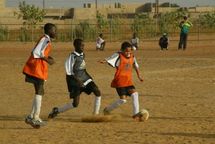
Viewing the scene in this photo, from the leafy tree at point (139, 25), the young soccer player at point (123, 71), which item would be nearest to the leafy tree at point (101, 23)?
the leafy tree at point (139, 25)

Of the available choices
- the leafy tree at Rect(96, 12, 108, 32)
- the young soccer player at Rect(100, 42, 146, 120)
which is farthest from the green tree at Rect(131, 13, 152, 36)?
the young soccer player at Rect(100, 42, 146, 120)

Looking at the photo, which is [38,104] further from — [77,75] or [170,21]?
[170,21]

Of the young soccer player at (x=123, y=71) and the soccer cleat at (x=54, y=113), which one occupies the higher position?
the young soccer player at (x=123, y=71)

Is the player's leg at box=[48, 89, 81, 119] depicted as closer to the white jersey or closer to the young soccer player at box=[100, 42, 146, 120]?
the white jersey

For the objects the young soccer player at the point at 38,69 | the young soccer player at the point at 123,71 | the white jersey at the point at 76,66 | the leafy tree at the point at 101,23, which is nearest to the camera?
the young soccer player at the point at 38,69

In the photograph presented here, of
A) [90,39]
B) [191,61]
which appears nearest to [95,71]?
[191,61]

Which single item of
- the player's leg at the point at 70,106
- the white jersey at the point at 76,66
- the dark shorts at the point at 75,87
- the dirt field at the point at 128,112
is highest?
the white jersey at the point at 76,66

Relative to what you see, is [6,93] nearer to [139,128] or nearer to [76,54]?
→ [76,54]

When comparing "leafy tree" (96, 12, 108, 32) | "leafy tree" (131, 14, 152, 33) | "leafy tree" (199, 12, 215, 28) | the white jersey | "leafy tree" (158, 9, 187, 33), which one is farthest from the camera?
"leafy tree" (199, 12, 215, 28)

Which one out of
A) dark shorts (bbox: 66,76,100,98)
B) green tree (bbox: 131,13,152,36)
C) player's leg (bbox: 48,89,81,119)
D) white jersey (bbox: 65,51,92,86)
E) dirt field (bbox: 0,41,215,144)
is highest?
white jersey (bbox: 65,51,92,86)

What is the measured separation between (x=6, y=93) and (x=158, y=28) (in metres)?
42.4

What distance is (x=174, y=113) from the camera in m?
11.8

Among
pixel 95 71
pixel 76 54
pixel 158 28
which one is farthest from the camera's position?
pixel 158 28

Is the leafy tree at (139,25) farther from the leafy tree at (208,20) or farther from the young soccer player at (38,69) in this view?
the young soccer player at (38,69)
